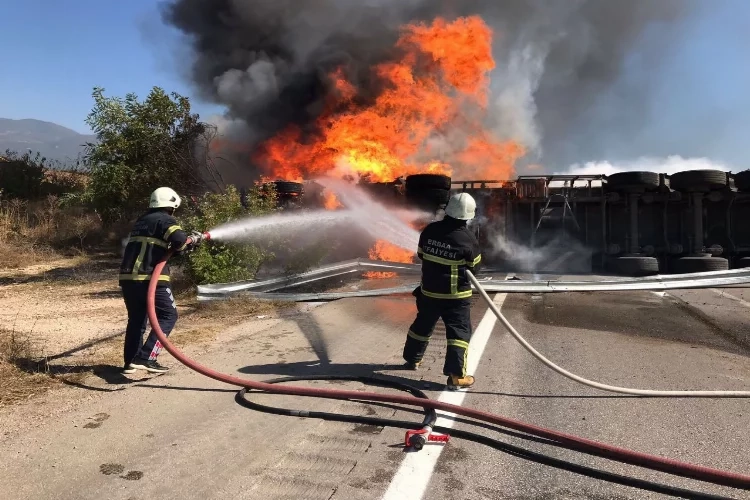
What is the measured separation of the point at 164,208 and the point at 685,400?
462cm

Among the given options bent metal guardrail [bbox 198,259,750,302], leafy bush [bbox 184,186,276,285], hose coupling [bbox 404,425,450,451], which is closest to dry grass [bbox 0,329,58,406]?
hose coupling [bbox 404,425,450,451]

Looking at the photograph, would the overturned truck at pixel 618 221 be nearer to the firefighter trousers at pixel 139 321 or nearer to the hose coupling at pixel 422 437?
the firefighter trousers at pixel 139 321

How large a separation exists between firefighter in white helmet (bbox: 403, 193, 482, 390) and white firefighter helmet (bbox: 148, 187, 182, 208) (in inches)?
93.5

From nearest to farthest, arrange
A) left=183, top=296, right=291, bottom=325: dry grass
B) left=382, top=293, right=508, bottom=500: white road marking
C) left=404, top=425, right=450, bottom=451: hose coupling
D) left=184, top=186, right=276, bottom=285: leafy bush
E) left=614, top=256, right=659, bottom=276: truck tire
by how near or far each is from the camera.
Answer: left=382, top=293, right=508, bottom=500: white road marking < left=404, top=425, right=450, bottom=451: hose coupling < left=183, top=296, right=291, bottom=325: dry grass < left=184, top=186, right=276, bottom=285: leafy bush < left=614, top=256, right=659, bottom=276: truck tire

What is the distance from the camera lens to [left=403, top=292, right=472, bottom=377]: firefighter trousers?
4188mm

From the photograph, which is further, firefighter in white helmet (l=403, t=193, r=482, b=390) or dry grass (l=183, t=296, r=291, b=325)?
dry grass (l=183, t=296, r=291, b=325)

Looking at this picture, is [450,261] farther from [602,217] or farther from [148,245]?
[602,217]

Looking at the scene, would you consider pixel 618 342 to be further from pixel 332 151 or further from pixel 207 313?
pixel 332 151

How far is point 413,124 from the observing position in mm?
15750

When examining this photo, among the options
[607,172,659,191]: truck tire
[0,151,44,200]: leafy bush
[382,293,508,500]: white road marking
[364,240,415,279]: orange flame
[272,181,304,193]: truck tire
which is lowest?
[382,293,508,500]: white road marking

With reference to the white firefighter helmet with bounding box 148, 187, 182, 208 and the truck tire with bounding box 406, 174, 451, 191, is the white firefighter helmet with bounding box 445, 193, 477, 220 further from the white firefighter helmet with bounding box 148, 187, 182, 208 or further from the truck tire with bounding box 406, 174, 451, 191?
the truck tire with bounding box 406, 174, 451, 191

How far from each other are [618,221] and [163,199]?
11.3 meters

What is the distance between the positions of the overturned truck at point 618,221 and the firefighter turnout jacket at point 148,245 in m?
8.05

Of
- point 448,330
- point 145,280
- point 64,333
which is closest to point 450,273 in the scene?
point 448,330
